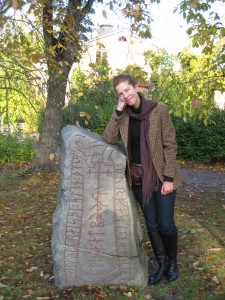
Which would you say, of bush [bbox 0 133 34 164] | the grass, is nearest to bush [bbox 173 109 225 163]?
the grass

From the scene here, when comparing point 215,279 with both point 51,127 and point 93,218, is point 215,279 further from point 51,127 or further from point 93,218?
point 51,127

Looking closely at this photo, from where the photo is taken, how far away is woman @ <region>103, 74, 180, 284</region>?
366 centimetres

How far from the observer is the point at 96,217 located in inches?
152

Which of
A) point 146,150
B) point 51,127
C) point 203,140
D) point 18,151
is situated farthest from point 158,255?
point 18,151

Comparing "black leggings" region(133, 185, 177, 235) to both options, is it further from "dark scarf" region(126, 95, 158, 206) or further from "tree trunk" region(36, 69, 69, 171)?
"tree trunk" region(36, 69, 69, 171)

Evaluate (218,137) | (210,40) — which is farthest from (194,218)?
(218,137)

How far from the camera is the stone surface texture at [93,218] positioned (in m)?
3.81

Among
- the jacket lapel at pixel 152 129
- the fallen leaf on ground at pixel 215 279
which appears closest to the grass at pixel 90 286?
the fallen leaf on ground at pixel 215 279

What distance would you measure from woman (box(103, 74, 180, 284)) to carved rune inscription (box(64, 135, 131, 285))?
0.51 feet

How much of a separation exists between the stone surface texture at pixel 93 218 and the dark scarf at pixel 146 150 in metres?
0.20

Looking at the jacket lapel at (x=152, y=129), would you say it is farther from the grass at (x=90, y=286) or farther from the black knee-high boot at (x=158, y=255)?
the grass at (x=90, y=286)

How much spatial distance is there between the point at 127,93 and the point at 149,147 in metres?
0.50

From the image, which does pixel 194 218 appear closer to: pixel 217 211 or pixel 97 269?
pixel 217 211

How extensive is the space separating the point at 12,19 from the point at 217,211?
4.58m
